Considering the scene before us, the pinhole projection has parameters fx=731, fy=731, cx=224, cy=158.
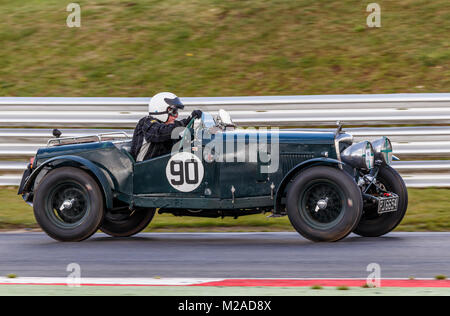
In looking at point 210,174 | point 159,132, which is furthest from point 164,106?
point 210,174

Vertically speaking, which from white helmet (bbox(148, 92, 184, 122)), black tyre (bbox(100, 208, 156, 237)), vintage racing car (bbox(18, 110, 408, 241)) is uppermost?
white helmet (bbox(148, 92, 184, 122))

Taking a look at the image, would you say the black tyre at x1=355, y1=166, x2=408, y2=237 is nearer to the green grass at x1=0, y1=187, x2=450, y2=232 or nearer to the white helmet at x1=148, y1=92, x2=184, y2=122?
the green grass at x1=0, y1=187, x2=450, y2=232

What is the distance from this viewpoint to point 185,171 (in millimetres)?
7156

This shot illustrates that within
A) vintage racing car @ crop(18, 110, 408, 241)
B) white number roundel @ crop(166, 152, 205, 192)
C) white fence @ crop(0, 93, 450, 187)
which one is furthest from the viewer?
white fence @ crop(0, 93, 450, 187)

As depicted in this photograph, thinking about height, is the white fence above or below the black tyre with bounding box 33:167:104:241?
above

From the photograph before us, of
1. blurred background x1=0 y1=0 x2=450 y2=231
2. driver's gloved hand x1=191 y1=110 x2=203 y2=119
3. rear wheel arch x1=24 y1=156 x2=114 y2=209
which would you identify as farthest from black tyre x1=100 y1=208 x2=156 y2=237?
blurred background x1=0 y1=0 x2=450 y2=231

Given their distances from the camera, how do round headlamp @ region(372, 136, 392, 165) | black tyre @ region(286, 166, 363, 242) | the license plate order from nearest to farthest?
1. black tyre @ region(286, 166, 363, 242)
2. the license plate
3. round headlamp @ region(372, 136, 392, 165)

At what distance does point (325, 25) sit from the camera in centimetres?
1282

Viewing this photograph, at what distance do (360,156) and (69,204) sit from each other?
289cm

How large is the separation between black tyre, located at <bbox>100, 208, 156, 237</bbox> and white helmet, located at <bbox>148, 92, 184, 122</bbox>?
1104 mm

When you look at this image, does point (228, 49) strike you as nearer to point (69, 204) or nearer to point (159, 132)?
point (159, 132)

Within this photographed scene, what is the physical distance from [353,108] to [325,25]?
10.8 feet

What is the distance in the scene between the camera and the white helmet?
748 cm

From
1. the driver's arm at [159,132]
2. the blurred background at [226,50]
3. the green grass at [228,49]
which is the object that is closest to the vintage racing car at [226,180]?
the driver's arm at [159,132]
